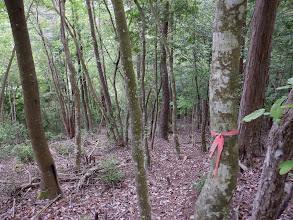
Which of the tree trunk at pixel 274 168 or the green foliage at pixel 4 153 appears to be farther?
the green foliage at pixel 4 153

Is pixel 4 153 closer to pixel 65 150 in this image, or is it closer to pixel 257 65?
pixel 65 150

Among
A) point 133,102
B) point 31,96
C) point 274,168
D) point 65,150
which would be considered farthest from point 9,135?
point 274,168

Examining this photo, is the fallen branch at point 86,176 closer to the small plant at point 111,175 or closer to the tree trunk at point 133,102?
the small plant at point 111,175

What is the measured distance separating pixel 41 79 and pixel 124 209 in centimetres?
1516

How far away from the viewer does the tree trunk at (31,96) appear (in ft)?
11.3

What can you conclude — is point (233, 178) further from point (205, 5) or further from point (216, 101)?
point (205, 5)

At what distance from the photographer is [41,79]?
620 inches

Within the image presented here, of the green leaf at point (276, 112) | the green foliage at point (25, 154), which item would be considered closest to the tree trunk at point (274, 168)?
the green leaf at point (276, 112)

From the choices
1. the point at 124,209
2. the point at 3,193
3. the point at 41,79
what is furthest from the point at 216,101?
the point at 41,79

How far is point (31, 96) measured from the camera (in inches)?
149

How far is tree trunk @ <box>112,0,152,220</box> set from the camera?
7.68ft

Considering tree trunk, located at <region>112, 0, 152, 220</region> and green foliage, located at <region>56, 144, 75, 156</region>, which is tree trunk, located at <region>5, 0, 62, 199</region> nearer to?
tree trunk, located at <region>112, 0, 152, 220</region>

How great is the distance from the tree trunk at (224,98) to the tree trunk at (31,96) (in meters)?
3.56

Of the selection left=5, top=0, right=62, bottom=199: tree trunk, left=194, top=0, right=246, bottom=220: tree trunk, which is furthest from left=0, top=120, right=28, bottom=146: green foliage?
left=194, top=0, right=246, bottom=220: tree trunk
